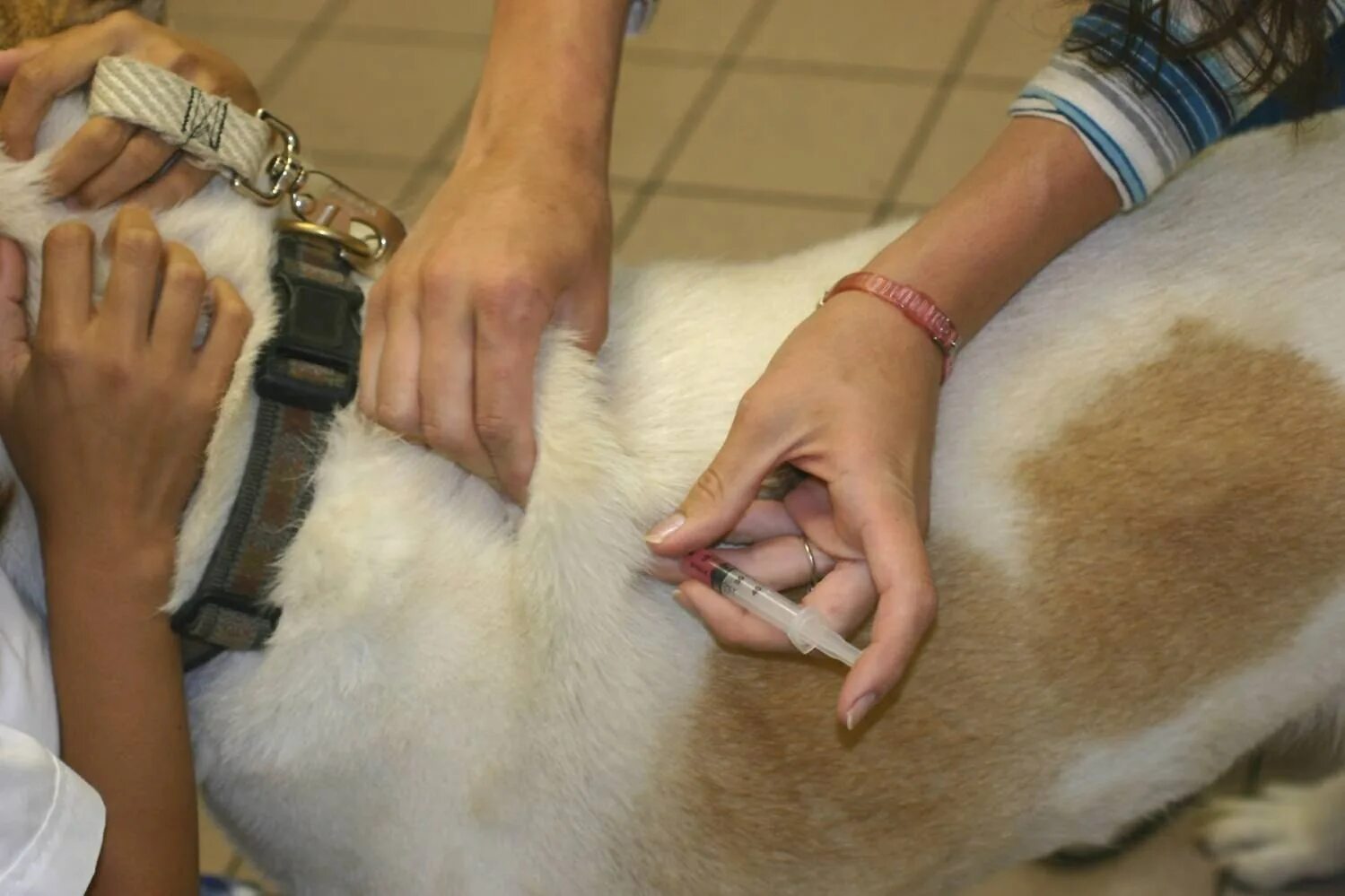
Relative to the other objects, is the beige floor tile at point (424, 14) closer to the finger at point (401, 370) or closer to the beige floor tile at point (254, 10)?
the beige floor tile at point (254, 10)

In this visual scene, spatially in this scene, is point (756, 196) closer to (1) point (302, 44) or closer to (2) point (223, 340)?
(1) point (302, 44)

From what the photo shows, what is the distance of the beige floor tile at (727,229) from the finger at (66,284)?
1432 mm

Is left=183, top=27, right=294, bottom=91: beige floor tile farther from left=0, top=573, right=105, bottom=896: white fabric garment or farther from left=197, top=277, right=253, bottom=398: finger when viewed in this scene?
left=0, top=573, right=105, bottom=896: white fabric garment

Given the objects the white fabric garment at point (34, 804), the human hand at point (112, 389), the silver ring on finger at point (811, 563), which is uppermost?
the silver ring on finger at point (811, 563)

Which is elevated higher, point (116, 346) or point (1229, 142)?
point (1229, 142)

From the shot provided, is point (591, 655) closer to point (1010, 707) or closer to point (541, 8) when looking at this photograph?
point (1010, 707)

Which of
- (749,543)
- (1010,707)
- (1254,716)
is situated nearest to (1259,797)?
(1254,716)

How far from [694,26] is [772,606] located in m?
2.14

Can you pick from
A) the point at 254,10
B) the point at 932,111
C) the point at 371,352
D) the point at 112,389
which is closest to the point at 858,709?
the point at 371,352

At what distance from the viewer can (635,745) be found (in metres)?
1.00

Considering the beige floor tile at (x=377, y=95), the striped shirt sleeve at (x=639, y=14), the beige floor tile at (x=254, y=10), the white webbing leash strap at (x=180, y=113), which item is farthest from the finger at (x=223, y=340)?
the beige floor tile at (x=254, y=10)

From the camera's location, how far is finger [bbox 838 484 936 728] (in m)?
0.91

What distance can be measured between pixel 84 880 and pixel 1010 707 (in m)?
0.60

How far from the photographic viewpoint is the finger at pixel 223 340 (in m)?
0.99
